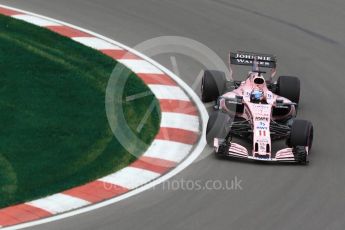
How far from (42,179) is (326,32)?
9.56 m

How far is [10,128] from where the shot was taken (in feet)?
55.0

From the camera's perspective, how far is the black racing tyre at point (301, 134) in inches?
642

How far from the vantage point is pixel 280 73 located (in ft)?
67.1

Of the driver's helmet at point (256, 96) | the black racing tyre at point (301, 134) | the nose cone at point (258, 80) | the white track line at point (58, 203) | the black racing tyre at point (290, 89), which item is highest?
the nose cone at point (258, 80)

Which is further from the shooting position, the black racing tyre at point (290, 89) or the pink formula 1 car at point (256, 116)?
the black racing tyre at point (290, 89)

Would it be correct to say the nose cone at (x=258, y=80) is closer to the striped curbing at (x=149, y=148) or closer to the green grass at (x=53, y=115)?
the striped curbing at (x=149, y=148)

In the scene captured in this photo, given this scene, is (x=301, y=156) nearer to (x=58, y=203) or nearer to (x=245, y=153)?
(x=245, y=153)

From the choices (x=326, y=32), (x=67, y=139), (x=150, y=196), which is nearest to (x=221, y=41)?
(x=326, y=32)

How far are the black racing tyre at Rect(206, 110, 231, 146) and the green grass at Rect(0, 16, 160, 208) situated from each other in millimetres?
1031

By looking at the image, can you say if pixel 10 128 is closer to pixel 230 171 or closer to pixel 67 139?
pixel 67 139

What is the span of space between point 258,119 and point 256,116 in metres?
0.08

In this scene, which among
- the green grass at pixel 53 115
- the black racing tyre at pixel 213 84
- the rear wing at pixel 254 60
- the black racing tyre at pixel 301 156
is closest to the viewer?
the green grass at pixel 53 115

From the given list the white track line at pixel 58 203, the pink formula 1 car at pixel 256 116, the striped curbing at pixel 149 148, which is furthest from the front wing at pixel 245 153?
the white track line at pixel 58 203

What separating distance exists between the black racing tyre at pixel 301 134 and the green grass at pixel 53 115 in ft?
7.37
